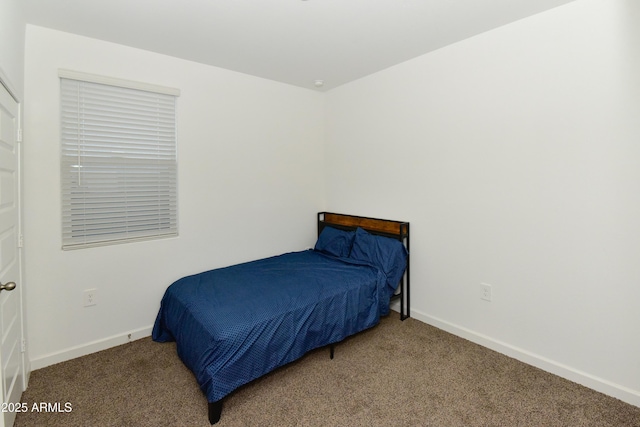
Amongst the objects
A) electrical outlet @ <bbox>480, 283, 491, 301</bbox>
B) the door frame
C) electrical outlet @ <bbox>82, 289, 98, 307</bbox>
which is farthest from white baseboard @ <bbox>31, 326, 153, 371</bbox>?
electrical outlet @ <bbox>480, 283, 491, 301</bbox>

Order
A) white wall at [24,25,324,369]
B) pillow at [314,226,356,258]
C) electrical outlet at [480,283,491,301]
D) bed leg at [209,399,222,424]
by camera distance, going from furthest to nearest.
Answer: pillow at [314,226,356,258], electrical outlet at [480,283,491,301], white wall at [24,25,324,369], bed leg at [209,399,222,424]

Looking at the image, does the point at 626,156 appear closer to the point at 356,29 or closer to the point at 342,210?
the point at 356,29

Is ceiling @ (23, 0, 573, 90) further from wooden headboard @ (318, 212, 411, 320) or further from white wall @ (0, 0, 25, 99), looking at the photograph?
wooden headboard @ (318, 212, 411, 320)

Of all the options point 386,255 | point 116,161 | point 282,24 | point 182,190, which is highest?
point 282,24

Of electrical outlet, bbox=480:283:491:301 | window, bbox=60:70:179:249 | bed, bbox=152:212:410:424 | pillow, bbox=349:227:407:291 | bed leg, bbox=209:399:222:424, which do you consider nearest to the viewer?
bed leg, bbox=209:399:222:424

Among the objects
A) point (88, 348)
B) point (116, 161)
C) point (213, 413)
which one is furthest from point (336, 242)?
point (88, 348)

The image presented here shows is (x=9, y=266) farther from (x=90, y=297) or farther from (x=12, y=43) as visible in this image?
(x=12, y=43)

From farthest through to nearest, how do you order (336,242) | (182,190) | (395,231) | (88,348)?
(336,242) → (395,231) → (182,190) → (88,348)

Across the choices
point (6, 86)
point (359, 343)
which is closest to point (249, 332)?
point (359, 343)

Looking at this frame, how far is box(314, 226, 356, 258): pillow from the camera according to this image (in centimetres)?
318

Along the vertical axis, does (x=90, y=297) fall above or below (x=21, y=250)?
below

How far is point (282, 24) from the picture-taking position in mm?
2188

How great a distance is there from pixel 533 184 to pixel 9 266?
127 inches

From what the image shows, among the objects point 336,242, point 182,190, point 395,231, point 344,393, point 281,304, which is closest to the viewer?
point 344,393
